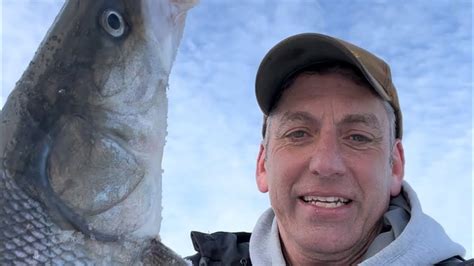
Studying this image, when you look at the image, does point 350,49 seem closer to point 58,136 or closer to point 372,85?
point 372,85

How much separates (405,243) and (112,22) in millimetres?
1810

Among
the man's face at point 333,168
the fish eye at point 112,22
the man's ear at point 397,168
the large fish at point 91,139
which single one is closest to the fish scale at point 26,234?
the large fish at point 91,139

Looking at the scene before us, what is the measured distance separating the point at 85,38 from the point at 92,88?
0.24 meters

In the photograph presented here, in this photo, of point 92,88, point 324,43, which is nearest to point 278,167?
point 324,43

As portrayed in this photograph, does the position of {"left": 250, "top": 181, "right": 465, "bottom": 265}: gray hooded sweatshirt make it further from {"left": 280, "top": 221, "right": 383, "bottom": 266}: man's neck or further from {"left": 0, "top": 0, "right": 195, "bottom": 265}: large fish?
{"left": 0, "top": 0, "right": 195, "bottom": 265}: large fish

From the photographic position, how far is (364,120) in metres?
3.43

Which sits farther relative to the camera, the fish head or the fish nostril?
the fish nostril

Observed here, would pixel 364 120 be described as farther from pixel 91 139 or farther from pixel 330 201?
pixel 91 139

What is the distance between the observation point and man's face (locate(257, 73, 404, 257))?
3342 mm

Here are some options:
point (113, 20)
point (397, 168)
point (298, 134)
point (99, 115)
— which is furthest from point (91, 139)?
point (397, 168)

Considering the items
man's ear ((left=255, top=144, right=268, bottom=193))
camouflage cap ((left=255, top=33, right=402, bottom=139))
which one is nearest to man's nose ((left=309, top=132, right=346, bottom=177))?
camouflage cap ((left=255, top=33, right=402, bottom=139))

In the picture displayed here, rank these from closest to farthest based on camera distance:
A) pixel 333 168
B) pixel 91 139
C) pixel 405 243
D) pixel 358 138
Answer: pixel 91 139, pixel 405 243, pixel 333 168, pixel 358 138

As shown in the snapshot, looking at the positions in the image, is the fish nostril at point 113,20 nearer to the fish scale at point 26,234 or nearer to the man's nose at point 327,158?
the fish scale at point 26,234

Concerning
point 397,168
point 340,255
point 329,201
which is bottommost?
point 340,255
